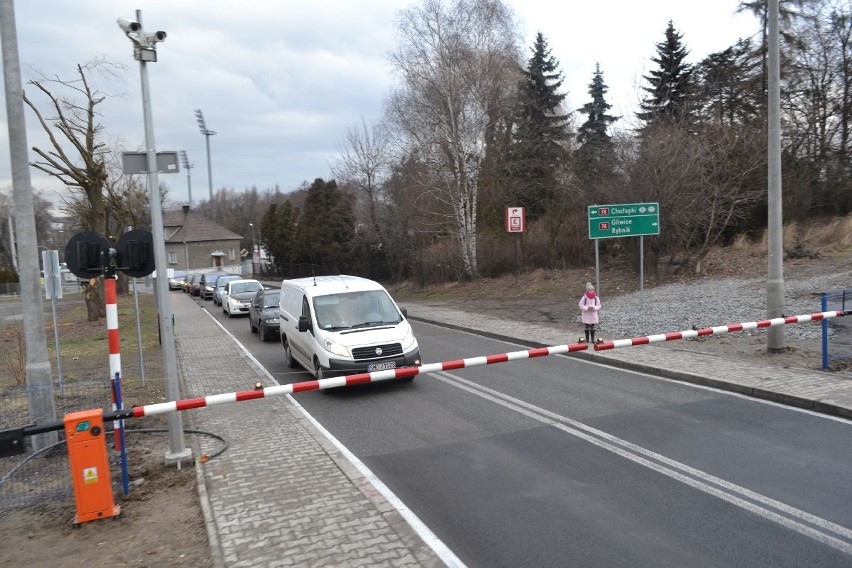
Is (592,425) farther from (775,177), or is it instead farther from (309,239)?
(309,239)

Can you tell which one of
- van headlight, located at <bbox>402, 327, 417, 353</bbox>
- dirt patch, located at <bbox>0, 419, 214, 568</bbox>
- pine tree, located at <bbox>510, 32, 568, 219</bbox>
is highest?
pine tree, located at <bbox>510, 32, 568, 219</bbox>

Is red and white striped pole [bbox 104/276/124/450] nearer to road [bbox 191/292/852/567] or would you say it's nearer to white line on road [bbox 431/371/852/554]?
road [bbox 191/292/852/567]

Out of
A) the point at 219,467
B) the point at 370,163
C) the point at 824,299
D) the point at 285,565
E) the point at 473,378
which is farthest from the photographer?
the point at 370,163

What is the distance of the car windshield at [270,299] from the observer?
19.0 metres

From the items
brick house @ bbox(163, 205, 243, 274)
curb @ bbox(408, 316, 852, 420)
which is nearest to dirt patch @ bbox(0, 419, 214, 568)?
curb @ bbox(408, 316, 852, 420)

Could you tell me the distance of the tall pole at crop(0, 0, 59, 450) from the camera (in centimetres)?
684

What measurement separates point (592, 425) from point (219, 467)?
439 centimetres

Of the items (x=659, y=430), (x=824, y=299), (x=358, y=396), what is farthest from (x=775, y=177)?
(x=358, y=396)

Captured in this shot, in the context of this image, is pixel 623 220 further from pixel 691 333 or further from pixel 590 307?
pixel 691 333

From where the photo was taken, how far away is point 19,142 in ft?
23.1

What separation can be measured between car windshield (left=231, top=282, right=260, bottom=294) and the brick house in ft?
192

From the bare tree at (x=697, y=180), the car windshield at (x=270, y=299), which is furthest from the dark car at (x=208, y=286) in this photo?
the bare tree at (x=697, y=180)

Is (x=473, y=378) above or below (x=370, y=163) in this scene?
below

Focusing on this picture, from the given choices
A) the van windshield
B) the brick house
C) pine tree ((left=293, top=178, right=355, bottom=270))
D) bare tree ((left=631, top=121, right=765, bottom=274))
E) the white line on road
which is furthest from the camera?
the brick house
